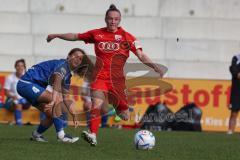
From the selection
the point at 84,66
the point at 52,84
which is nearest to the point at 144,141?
the point at 84,66

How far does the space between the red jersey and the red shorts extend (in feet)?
0.30

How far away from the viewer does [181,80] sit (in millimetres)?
19938

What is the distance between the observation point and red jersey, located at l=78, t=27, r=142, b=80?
38.0ft

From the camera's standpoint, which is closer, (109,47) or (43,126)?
(109,47)

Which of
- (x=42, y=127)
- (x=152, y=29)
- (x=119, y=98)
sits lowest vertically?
(x=42, y=127)

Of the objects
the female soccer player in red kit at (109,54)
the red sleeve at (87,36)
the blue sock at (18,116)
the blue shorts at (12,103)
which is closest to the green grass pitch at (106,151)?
the female soccer player in red kit at (109,54)

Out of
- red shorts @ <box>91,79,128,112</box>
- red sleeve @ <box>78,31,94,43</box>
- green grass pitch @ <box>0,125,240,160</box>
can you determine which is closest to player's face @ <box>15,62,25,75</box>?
green grass pitch @ <box>0,125,240,160</box>

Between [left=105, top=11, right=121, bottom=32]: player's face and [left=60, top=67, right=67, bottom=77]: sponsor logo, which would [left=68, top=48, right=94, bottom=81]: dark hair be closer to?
[left=60, top=67, right=67, bottom=77]: sponsor logo

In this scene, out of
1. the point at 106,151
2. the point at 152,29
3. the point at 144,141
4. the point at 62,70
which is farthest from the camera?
the point at 152,29

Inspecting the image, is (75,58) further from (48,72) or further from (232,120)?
(232,120)

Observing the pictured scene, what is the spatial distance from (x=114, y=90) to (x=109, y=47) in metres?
0.68

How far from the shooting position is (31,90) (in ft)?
38.0

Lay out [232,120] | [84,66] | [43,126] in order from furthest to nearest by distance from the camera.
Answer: [232,120]
[43,126]
[84,66]

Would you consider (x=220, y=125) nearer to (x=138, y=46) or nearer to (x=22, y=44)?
(x=22, y=44)
